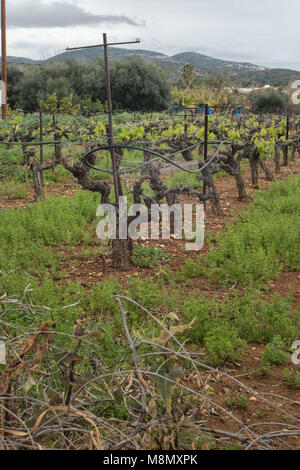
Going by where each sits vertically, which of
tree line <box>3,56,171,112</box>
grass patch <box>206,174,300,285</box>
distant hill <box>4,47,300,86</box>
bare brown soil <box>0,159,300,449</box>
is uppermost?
distant hill <box>4,47,300,86</box>

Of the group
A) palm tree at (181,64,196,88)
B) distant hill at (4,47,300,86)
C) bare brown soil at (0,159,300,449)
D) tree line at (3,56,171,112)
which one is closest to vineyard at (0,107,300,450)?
bare brown soil at (0,159,300,449)

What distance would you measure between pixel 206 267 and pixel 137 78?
72.3 ft

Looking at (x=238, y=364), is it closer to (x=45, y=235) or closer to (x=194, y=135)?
(x=45, y=235)

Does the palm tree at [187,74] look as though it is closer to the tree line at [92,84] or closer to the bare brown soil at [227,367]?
the tree line at [92,84]

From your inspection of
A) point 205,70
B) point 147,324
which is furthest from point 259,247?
point 205,70

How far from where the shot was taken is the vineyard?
1708 mm

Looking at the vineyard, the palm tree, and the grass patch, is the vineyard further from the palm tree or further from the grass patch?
the palm tree

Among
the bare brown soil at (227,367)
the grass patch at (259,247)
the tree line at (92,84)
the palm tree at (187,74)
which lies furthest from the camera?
the palm tree at (187,74)

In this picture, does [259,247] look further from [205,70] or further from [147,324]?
[205,70]

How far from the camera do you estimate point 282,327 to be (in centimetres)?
362

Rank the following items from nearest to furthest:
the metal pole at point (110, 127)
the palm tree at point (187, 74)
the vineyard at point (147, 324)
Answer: the vineyard at point (147, 324)
the metal pole at point (110, 127)
the palm tree at point (187, 74)

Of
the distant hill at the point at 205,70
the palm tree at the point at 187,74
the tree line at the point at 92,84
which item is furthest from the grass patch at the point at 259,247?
the palm tree at the point at 187,74

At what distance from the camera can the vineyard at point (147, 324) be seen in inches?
67.2

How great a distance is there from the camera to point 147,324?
370 centimetres
